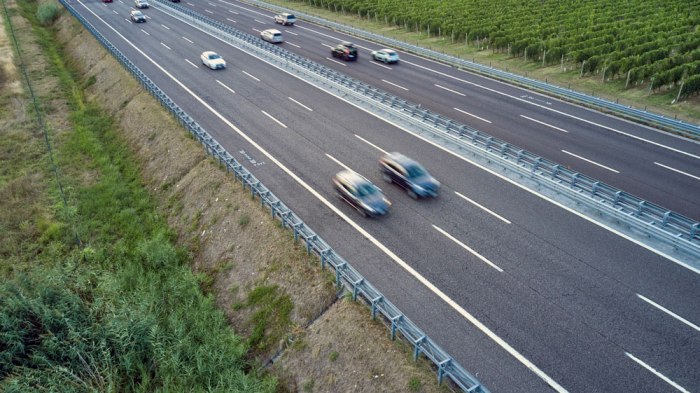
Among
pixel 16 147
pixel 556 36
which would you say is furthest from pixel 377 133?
pixel 556 36

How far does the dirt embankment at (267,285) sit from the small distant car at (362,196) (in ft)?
10.9

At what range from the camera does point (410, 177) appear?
72.6 ft

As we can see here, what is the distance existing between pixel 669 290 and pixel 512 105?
20101 mm

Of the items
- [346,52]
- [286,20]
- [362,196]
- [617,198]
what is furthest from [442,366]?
[286,20]

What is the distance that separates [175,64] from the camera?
45.2m

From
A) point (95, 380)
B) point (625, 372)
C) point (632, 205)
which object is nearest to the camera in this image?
point (625, 372)

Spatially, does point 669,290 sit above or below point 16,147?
above

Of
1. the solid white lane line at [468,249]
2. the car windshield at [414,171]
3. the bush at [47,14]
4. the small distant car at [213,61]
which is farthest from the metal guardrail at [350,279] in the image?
the bush at [47,14]

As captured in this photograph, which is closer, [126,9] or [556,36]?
[556,36]

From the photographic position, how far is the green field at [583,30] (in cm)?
3709

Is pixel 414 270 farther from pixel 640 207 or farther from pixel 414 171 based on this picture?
pixel 640 207

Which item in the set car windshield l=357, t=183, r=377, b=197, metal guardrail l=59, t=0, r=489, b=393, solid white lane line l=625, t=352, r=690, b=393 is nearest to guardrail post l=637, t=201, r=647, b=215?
solid white lane line l=625, t=352, r=690, b=393

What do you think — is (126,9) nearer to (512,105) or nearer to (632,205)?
(512,105)

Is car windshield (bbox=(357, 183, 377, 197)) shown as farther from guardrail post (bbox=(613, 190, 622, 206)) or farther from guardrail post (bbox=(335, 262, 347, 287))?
Result: guardrail post (bbox=(613, 190, 622, 206))
